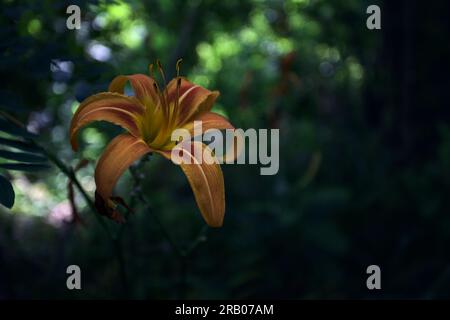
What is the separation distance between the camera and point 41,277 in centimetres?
262

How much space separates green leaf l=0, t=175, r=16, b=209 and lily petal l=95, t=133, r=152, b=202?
7.7 inches

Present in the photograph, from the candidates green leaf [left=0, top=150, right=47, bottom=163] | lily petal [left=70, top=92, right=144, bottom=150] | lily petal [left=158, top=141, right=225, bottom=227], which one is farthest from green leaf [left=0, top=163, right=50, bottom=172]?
lily petal [left=158, top=141, right=225, bottom=227]

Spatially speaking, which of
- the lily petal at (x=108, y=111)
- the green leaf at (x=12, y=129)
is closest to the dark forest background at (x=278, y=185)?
the green leaf at (x=12, y=129)

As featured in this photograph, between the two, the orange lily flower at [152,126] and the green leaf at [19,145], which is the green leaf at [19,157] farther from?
the orange lily flower at [152,126]

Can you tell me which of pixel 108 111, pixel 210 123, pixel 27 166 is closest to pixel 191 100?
pixel 210 123

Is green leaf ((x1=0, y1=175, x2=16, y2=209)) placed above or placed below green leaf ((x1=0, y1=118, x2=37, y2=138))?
below

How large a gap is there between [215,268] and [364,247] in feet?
2.55

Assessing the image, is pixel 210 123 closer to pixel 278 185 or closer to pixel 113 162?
pixel 113 162

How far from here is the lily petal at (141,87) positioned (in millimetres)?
1228

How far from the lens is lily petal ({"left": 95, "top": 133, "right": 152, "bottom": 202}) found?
106 centimetres

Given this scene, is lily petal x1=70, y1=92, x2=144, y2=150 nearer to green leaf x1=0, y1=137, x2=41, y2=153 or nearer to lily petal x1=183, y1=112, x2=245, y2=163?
lily petal x1=183, y1=112, x2=245, y2=163

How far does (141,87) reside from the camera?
124cm

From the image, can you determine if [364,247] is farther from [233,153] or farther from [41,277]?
[233,153]
